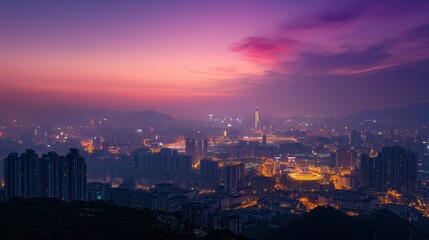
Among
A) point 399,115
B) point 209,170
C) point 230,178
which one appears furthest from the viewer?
point 399,115

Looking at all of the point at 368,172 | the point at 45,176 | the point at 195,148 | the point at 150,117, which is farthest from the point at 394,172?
the point at 150,117

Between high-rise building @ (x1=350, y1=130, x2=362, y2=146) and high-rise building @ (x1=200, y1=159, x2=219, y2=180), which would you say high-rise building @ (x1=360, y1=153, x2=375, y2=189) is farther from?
high-rise building @ (x1=350, y1=130, x2=362, y2=146)

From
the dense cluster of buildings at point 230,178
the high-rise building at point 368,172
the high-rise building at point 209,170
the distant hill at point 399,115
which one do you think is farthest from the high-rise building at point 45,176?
the distant hill at point 399,115

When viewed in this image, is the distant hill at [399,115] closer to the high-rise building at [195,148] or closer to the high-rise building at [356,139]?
the high-rise building at [356,139]

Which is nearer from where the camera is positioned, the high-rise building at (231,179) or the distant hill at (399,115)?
the high-rise building at (231,179)

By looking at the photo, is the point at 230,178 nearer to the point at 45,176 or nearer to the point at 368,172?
the point at 368,172

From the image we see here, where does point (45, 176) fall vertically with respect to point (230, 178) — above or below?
above

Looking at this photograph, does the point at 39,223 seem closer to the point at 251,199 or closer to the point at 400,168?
the point at 251,199
